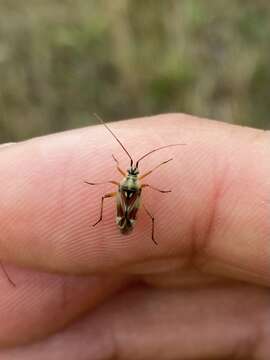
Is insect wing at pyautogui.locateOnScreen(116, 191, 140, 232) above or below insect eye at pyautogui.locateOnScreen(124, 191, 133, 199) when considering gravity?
below

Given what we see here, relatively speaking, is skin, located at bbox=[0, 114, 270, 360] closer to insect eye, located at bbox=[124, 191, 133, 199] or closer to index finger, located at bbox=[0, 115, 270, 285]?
index finger, located at bbox=[0, 115, 270, 285]

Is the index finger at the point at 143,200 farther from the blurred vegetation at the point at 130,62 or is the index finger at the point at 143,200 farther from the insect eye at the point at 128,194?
the blurred vegetation at the point at 130,62

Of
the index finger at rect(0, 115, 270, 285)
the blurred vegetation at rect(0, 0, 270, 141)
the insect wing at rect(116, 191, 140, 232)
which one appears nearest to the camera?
the insect wing at rect(116, 191, 140, 232)

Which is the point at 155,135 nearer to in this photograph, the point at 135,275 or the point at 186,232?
the point at 186,232

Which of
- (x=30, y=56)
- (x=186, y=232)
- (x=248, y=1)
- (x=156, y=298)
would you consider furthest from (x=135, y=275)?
(x=248, y=1)

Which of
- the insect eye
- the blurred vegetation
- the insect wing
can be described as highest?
the blurred vegetation

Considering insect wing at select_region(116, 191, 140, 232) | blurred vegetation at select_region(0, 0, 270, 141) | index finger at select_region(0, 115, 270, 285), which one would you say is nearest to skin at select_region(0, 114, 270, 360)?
index finger at select_region(0, 115, 270, 285)
